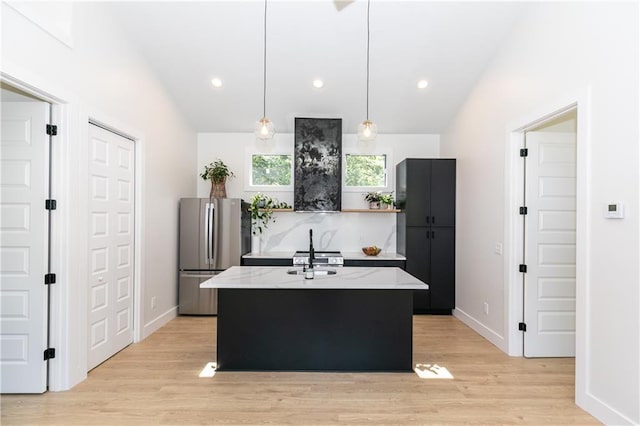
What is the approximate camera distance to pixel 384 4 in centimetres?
366

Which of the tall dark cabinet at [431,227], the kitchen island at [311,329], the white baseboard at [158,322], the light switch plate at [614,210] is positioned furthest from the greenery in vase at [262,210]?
the light switch plate at [614,210]

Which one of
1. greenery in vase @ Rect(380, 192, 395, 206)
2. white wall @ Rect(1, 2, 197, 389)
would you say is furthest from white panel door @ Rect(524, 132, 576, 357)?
white wall @ Rect(1, 2, 197, 389)

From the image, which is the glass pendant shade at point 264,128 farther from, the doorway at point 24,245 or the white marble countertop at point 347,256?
the white marble countertop at point 347,256

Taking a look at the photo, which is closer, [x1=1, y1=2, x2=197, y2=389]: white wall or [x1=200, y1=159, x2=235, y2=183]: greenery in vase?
[x1=1, y1=2, x2=197, y2=389]: white wall

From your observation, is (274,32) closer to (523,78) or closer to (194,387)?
(523,78)

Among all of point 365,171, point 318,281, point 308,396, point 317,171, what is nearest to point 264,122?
point 318,281

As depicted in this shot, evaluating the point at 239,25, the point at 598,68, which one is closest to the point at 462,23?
the point at 598,68

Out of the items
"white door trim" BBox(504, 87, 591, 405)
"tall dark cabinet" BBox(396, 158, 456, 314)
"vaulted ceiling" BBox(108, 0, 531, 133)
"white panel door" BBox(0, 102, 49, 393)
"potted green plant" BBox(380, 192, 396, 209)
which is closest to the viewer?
"white door trim" BBox(504, 87, 591, 405)

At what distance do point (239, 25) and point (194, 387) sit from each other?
11.3ft

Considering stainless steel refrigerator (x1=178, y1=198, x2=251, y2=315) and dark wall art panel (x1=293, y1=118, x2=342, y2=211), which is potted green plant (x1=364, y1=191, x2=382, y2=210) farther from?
stainless steel refrigerator (x1=178, y1=198, x2=251, y2=315)

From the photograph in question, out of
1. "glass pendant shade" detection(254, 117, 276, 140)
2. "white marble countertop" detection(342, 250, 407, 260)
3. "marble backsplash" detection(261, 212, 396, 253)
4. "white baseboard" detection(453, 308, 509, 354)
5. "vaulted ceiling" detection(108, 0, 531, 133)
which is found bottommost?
"white baseboard" detection(453, 308, 509, 354)

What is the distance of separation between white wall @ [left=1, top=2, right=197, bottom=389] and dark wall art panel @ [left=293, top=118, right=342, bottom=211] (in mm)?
1796

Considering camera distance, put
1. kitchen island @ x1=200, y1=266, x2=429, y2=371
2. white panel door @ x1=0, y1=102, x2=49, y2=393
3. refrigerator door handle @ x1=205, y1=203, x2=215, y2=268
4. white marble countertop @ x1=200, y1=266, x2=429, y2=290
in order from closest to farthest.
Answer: white panel door @ x1=0, y1=102, x2=49, y2=393
white marble countertop @ x1=200, y1=266, x2=429, y2=290
kitchen island @ x1=200, y1=266, x2=429, y2=371
refrigerator door handle @ x1=205, y1=203, x2=215, y2=268

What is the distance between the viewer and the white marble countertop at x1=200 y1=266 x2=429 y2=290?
296 centimetres
